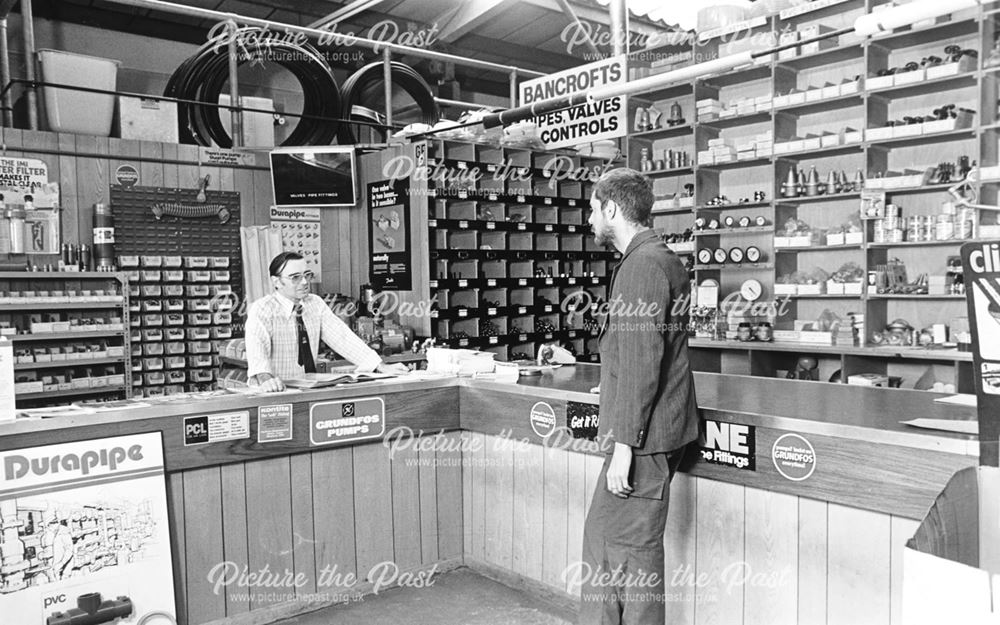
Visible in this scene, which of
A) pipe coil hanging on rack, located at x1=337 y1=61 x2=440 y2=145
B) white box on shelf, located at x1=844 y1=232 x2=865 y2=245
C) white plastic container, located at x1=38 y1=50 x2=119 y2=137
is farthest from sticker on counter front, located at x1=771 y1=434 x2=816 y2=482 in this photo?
pipe coil hanging on rack, located at x1=337 y1=61 x2=440 y2=145

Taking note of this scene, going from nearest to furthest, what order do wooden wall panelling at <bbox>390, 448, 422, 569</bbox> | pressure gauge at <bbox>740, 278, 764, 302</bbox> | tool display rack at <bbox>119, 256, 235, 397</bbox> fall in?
wooden wall panelling at <bbox>390, 448, 422, 569</bbox> < tool display rack at <bbox>119, 256, 235, 397</bbox> < pressure gauge at <bbox>740, 278, 764, 302</bbox>

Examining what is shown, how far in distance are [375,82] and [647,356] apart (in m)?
5.87

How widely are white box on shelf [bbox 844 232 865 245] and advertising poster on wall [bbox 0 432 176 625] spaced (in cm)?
458

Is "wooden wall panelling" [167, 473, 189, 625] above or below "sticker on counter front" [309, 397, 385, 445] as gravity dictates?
below

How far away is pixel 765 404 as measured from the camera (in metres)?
2.66

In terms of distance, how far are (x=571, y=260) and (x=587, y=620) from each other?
16.3ft

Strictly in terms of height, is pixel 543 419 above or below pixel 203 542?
above

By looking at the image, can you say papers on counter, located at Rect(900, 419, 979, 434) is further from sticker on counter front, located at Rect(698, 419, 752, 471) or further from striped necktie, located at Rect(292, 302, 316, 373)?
striped necktie, located at Rect(292, 302, 316, 373)

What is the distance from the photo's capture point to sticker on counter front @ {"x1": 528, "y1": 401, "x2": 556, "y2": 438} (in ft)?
10.4

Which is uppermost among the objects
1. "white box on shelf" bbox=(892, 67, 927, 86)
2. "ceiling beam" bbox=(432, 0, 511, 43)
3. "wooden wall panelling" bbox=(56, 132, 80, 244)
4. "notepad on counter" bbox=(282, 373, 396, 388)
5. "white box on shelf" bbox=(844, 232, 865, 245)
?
"ceiling beam" bbox=(432, 0, 511, 43)

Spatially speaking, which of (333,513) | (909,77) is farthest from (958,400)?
(909,77)

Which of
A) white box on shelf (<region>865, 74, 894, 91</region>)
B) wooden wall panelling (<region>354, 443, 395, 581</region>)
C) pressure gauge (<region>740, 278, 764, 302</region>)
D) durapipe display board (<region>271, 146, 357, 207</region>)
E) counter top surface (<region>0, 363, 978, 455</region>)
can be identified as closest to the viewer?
counter top surface (<region>0, 363, 978, 455</region>)

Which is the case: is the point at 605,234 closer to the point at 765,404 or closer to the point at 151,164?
the point at 765,404

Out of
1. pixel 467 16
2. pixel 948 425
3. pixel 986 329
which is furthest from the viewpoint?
pixel 467 16
